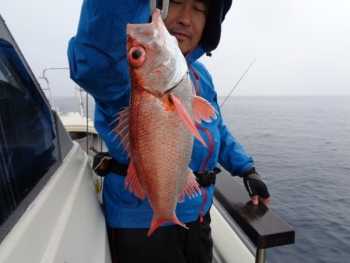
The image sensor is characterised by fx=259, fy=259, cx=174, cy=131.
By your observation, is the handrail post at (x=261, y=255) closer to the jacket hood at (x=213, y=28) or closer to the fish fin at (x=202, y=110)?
the fish fin at (x=202, y=110)

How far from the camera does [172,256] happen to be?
191 cm

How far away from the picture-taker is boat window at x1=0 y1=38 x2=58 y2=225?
104cm

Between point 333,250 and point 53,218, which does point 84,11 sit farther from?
point 333,250

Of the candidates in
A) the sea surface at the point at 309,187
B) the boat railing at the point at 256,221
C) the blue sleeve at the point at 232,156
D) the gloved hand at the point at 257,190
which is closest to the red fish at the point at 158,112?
the boat railing at the point at 256,221

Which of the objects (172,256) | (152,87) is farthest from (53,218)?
(172,256)

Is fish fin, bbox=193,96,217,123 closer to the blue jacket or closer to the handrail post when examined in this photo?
the blue jacket

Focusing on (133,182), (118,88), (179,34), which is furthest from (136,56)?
(179,34)

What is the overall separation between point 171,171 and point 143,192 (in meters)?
0.22

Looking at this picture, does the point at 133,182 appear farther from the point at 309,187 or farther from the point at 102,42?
the point at 309,187

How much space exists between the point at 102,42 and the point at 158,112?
42 cm

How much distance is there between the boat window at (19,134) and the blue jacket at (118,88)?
1.01ft

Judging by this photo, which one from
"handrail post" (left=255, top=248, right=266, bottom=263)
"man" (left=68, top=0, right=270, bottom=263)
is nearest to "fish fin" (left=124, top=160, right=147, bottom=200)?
"man" (left=68, top=0, right=270, bottom=263)

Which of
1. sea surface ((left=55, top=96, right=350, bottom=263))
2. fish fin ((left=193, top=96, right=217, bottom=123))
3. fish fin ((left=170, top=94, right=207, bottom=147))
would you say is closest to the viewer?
fish fin ((left=170, top=94, right=207, bottom=147))

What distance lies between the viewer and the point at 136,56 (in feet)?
3.67
